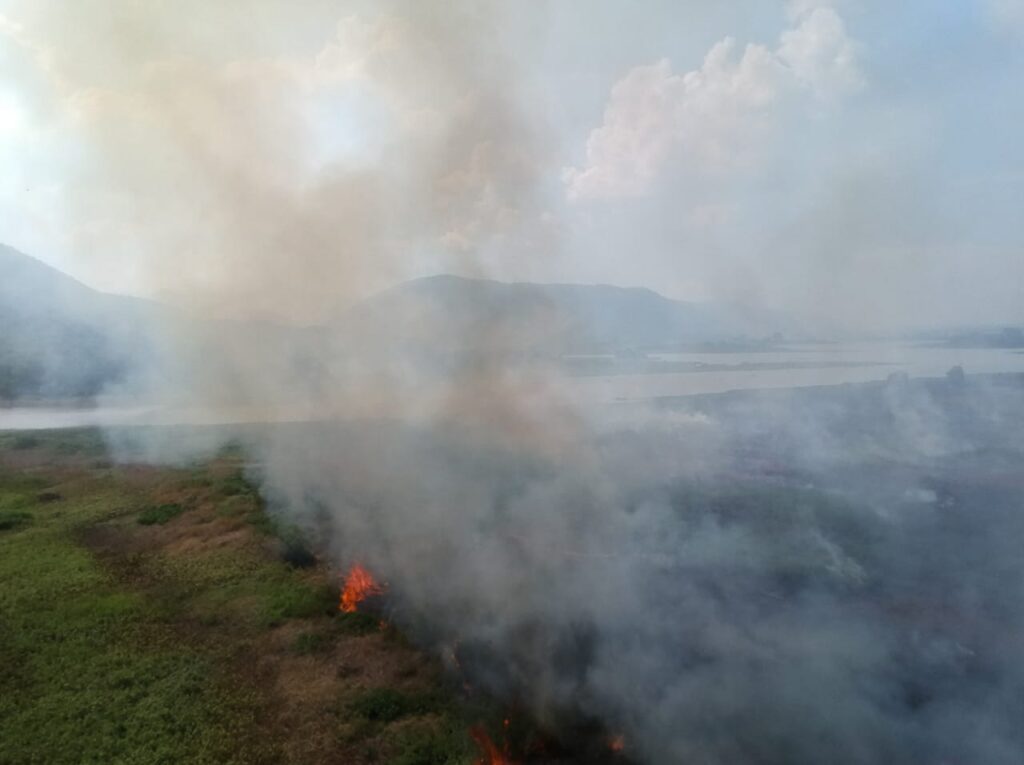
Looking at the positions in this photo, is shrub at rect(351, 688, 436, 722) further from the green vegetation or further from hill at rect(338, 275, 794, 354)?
hill at rect(338, 275, 794, 354)

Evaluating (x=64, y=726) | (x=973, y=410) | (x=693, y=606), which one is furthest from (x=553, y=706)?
(x=973, y=410)

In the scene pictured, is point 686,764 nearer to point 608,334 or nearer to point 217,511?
point 217,511

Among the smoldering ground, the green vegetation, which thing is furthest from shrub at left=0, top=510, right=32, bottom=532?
the smoldering ground

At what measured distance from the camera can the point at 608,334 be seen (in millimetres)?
58250

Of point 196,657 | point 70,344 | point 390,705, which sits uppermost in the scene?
point 70,344

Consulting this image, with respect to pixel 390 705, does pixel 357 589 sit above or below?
above

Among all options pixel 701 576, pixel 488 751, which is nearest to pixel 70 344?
pixel 701 576

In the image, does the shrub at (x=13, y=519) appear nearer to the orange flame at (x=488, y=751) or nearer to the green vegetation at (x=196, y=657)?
the green vegetation at (x=196, y=657)

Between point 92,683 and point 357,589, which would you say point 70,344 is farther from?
point 92,683

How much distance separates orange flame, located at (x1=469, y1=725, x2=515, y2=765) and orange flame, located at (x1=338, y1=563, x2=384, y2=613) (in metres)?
5.49

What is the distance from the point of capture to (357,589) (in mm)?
16094

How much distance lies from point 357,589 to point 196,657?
12.7 feet

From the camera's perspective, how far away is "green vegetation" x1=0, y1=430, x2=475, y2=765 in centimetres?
1076

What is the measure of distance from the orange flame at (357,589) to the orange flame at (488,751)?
216 inches
